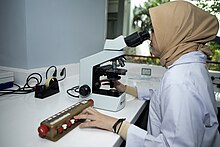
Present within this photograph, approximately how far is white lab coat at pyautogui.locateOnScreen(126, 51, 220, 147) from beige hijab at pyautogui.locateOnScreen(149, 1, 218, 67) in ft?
0.14

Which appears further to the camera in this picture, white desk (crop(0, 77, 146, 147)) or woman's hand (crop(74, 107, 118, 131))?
woman's hand (crop(74, 107, 118, 131))

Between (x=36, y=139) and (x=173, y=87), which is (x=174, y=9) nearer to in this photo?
(x=173, y=87)

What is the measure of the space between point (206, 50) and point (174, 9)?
24 cm

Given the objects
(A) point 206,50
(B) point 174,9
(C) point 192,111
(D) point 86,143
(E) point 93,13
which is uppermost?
(E) point 93,13

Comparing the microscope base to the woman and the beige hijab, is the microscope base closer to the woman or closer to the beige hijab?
the woman

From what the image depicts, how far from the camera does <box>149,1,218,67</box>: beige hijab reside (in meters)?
0.80

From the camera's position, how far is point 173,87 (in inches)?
28.5

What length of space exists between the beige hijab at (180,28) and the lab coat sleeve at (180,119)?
7.7 inches

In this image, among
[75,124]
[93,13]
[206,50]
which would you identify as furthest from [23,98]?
[93,13]

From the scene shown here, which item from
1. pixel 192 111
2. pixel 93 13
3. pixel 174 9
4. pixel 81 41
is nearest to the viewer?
pixel 192 111

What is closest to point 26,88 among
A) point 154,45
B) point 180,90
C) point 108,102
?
point 108,102

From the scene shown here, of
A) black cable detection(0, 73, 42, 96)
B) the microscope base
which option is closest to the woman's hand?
the microscope base

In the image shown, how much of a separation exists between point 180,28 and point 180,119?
37 centimetres

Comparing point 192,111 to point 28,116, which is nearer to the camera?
point 192,111
